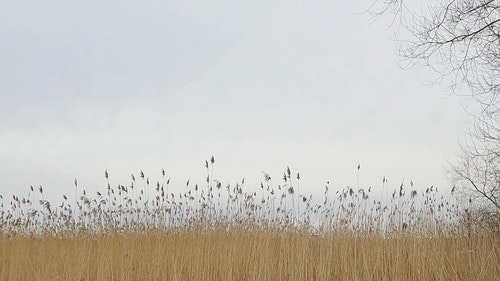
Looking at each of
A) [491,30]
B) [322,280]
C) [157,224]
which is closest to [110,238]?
[157,224]

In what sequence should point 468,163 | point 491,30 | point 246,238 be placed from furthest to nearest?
1. point 468,163
2. point 491,30
3. point 246,238

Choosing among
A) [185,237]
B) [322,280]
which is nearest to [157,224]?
[185,237]

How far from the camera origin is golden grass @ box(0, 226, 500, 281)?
577 cm

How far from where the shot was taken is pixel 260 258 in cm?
587

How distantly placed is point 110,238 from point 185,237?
97 centimetres

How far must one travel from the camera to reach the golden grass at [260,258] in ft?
18.9

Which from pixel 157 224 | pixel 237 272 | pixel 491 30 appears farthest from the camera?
pixel 491 30

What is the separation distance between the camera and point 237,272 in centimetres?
604

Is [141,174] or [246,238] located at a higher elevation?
[141,174]

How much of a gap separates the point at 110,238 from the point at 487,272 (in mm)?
4503

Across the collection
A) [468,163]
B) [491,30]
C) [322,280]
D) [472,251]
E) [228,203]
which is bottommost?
[322,280]

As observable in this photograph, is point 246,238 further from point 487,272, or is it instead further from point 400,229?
point 487,272

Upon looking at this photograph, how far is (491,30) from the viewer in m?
8.16

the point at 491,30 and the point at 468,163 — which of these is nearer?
the point at 491,30
